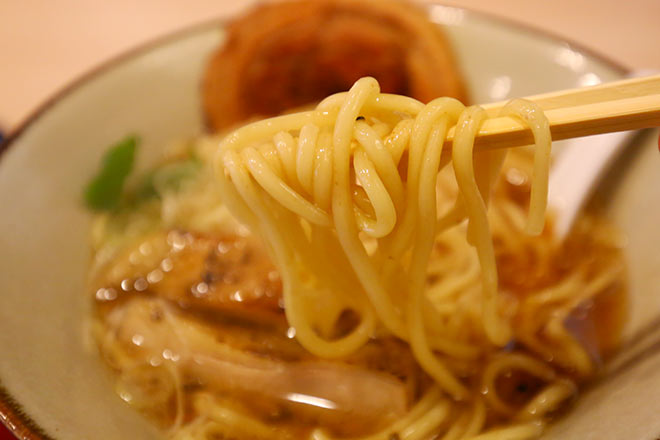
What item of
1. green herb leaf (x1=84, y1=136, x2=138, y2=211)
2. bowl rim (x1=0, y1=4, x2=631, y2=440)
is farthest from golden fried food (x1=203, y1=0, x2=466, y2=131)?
green herb leaf (x1=84, y1=136, x2=138, y2=211)

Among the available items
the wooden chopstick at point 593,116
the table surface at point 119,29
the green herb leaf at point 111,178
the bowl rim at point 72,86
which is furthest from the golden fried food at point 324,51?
the wooden chopstick at point 593,116

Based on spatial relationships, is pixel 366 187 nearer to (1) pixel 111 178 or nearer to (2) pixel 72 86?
(1) pixel 111 178

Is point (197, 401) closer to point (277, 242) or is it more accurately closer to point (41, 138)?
point (277, 242)

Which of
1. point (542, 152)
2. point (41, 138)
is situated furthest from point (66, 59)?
point (542, 152)

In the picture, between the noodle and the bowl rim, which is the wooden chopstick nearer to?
the noodle

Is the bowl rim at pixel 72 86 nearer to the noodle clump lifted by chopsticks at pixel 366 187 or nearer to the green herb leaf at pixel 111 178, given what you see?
the green herb leaf at pixel 111 178
